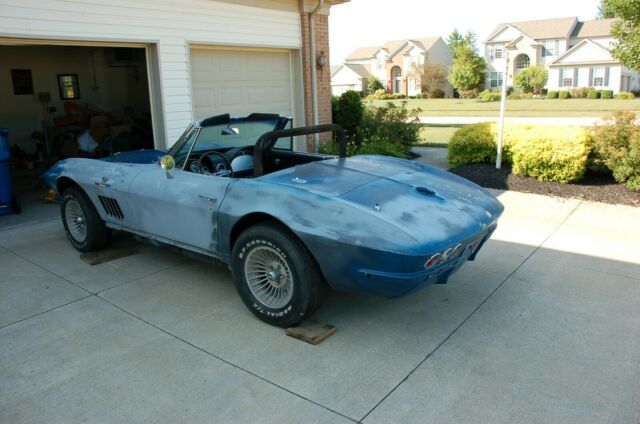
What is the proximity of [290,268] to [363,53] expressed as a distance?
258 feet

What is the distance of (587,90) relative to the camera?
49938mm

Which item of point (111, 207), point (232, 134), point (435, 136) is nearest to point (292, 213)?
point (232, 134)

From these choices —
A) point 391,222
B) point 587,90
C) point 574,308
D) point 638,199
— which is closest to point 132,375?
point 391,222

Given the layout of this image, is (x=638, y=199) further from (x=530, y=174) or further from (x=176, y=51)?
(x=176, y=51)

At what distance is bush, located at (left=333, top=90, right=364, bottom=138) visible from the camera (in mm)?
12164

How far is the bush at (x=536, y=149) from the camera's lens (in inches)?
318

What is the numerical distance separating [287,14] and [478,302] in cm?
757

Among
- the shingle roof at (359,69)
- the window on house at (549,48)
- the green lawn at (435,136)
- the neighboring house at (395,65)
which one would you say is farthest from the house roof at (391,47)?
the green lawn at (435,136)

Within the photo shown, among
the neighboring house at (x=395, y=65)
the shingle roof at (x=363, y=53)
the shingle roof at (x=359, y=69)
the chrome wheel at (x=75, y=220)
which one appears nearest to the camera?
the chrome wheel at (x=75, y=220)

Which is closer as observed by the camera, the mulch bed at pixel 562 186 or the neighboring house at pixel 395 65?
the mulch bed at pixel 562 186

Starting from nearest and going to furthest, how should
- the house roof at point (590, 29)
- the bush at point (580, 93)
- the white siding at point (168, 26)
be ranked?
the white siding at point (168, 26) → the bush at point (580, 93) → the house roof at point (590, 29)

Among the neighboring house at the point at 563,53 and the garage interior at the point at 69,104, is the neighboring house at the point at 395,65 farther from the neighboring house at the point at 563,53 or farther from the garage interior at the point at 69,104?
the garage interior at the point at 69,104

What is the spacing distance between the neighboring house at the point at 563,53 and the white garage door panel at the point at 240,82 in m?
44.3

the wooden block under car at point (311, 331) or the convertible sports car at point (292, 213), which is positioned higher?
the convertible sports car at point (292, 213)
